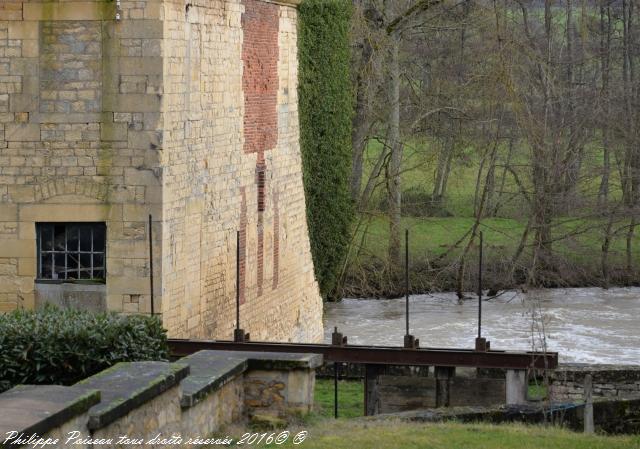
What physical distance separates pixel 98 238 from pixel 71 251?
39 centimetres

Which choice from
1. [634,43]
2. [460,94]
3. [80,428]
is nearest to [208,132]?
[80,428]

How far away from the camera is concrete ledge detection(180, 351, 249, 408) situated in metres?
10.2

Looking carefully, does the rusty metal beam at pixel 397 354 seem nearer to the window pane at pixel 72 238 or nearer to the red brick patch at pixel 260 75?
the window pane at pixel 72 238

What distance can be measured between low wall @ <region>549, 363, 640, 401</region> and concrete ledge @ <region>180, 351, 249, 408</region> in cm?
504

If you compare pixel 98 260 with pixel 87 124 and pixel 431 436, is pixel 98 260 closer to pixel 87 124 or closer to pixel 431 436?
pixel 87 124

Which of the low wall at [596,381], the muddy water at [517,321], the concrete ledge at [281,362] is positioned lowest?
the muddy water at [517,321]

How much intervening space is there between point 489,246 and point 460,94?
412cm

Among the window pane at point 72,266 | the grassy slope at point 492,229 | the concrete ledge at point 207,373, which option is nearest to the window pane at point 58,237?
the window pane at point 72,266

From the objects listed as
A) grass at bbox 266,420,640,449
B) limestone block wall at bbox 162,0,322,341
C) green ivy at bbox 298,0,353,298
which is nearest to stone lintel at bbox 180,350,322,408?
grass at bbox 266,420,640,449

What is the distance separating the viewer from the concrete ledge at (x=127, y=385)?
28.6ft

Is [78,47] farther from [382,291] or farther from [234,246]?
[382,291]

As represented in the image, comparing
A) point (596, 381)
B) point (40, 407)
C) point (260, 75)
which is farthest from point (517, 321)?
point (40, 407)

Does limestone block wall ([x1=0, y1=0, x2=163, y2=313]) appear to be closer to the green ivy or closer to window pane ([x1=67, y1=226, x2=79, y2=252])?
window pane ([x1=67, y1=226, x2=79, y2=252])

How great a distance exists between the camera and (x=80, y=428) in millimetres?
8406
